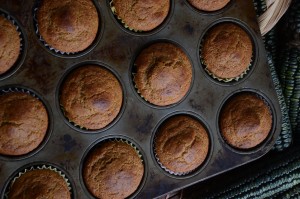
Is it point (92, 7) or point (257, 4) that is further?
point (257, 4)

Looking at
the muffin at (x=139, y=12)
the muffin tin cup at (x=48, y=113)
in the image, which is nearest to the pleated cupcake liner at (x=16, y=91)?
the muffin tin cup at (x=48, y=113)

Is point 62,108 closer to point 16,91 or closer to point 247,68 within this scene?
point 16,91

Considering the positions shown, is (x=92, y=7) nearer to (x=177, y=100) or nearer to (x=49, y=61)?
(x=49, y=61)

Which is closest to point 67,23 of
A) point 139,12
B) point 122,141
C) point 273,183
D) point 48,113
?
point 139,12

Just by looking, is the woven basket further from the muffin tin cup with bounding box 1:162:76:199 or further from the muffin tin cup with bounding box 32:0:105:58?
the muffin tin cup with bounding box 1:162:76:199

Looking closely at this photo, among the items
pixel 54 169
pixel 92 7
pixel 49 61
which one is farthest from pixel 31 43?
pixel 54 169

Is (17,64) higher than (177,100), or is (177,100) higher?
(17,64)
